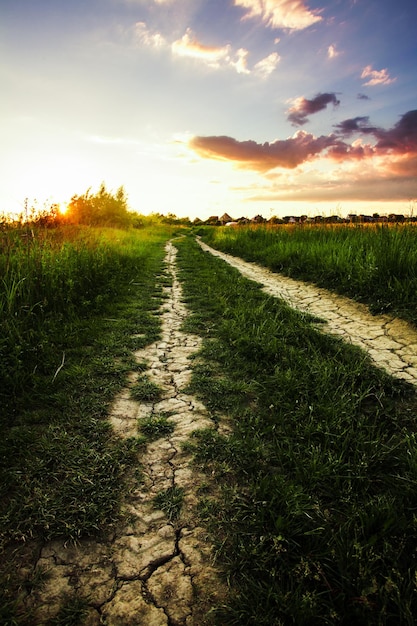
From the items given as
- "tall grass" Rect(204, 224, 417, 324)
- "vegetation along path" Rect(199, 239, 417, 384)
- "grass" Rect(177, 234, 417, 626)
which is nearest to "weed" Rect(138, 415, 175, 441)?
"grass" Rect(177, 234, 417, 626)

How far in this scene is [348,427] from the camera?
2.23m

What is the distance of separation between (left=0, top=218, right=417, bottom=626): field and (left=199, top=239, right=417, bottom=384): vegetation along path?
31cm

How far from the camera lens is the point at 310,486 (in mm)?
1763

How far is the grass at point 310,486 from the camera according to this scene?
4.13 feet

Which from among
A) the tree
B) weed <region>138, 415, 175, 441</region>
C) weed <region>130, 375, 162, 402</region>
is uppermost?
the tree

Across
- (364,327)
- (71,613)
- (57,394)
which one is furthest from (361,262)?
(71,613)

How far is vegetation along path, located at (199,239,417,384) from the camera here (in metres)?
3.36

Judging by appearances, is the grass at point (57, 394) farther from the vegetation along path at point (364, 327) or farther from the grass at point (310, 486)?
the vegetation along path at point (364, 327)

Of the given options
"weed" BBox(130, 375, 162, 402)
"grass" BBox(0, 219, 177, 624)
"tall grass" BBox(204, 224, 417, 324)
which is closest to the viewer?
"grass" BBox(0, 219, 177, 624)

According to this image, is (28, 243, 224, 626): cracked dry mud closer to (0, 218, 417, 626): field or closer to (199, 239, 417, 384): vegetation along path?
(0, 218, 417, 626): field

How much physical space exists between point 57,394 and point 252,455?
1.68 metres

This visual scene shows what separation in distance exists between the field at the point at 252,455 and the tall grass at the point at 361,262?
19.1 inches

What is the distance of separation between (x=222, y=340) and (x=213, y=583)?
108 inches

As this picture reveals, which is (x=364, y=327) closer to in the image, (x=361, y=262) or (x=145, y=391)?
(x=361, y=262)
